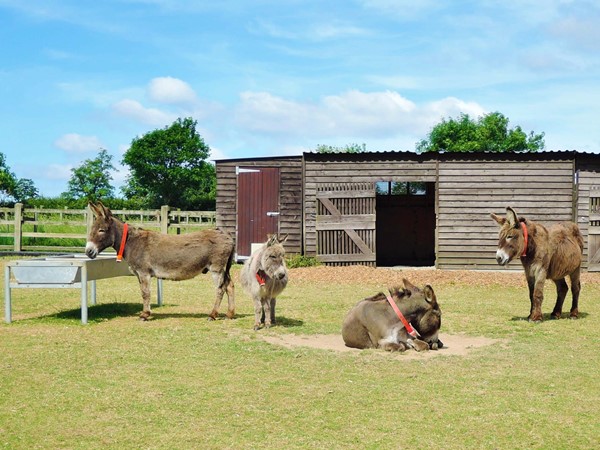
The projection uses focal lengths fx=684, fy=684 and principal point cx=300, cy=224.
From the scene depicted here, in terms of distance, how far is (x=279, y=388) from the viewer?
7.31 metres

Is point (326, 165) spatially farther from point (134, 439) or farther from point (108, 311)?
point (134, 439)

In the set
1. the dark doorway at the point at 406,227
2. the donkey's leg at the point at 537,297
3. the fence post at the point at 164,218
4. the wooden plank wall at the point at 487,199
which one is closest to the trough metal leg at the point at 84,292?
the donkey's leg at the point at 537,297

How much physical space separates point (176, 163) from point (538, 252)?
66.6 m

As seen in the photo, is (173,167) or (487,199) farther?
(173,167)

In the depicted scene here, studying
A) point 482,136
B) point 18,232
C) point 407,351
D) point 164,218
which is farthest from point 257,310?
point 482,136

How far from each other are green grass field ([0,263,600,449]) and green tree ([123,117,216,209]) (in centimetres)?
6274

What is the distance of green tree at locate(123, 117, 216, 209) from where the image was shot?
74.4 metres

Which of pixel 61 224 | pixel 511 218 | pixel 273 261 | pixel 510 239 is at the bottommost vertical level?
pixel 273 261

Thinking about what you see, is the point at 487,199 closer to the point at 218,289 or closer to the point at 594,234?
the point at 594,234

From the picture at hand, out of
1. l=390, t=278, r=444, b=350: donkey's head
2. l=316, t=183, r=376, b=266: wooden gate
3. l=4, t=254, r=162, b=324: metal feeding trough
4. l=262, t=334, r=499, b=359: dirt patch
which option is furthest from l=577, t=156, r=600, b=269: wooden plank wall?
l=4, t=254, r=162, b=324: metal feeding trough

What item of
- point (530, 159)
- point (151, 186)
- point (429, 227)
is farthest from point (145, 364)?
point (151, 186)

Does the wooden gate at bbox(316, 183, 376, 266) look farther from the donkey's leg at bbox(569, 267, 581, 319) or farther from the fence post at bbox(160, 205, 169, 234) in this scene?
the donkey's leg at bbox(569, 267, 581, 319)

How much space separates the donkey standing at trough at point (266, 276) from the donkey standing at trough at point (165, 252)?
3.22 feet

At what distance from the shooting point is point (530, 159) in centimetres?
2228
